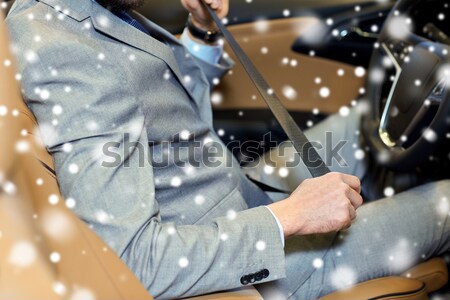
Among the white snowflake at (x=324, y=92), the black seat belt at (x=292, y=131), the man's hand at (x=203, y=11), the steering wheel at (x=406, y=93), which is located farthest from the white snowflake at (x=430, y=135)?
the white snowflake at (x=324, y=92)

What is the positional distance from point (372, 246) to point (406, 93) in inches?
13.5

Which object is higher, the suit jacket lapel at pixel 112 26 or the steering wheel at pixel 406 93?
the suit jacket lapel at pixel 112 26

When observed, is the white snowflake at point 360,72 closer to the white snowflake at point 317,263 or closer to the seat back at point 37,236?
the white snowflake at point 317,263

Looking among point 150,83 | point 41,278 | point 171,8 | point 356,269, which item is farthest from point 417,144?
point 171,8

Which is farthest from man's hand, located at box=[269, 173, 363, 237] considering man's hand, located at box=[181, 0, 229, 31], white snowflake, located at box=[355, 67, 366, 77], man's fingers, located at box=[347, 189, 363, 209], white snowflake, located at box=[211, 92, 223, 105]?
white snowflake, located at box=[355, 67, 366, 77]

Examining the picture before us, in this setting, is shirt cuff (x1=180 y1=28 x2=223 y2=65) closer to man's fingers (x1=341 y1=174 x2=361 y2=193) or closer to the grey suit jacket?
the grey suit jacket

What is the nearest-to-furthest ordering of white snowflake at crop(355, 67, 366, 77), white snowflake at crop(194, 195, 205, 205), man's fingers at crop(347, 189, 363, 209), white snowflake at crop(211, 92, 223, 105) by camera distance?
1. man's fingers at crop(347, 189, 363, 209)
2. white snowflake at crop(194, 195, 205, 205)
3. white snowflake at crop(211, 92, 223, 105)
4. white snowflake at crop(355, 67, 366, 77)

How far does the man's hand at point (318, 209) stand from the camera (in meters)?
0.92

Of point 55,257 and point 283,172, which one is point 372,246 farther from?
point 55,257

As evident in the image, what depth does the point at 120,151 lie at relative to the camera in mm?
851

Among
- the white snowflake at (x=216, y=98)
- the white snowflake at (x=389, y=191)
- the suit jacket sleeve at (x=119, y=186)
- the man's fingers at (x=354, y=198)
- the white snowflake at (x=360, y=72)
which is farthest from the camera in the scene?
the white snowflake at (x=360, y=72)

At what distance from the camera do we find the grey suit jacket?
827mm

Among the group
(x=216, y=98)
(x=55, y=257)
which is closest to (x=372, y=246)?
(x=55, y=257)

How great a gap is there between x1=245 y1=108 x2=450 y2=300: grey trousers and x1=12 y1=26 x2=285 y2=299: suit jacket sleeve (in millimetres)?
138
